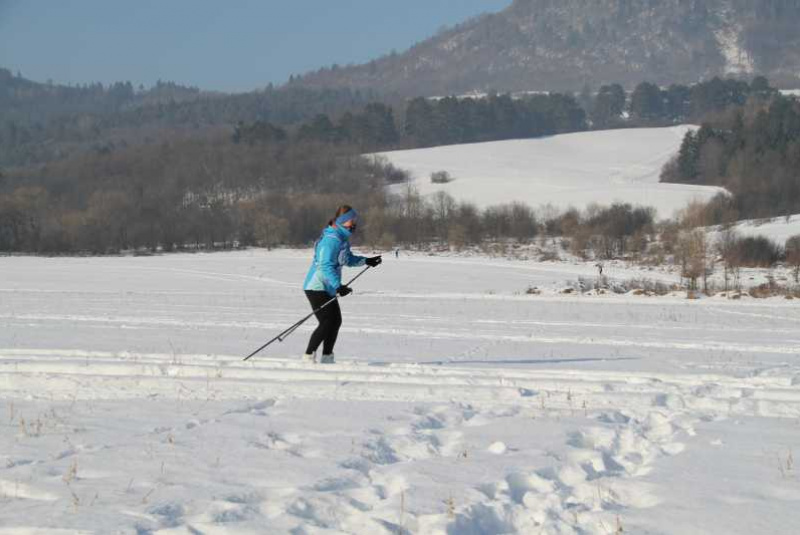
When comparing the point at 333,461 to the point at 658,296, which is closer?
the point at 333,461

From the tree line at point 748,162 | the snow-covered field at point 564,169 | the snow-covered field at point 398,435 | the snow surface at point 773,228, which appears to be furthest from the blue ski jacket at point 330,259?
the snow-covered field at point 564,169

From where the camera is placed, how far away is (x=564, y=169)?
13362 cm

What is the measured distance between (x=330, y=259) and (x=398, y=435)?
428 cm

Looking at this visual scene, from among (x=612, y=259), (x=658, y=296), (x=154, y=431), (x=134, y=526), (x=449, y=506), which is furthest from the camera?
(x=612, y=259)

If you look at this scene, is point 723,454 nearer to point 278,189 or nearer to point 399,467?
point 399,467

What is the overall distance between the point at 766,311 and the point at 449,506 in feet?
70.7

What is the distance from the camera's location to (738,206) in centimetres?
8550

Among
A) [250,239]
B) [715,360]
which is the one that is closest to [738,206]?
[250,239]

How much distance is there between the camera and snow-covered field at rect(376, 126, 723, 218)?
95.8 metres

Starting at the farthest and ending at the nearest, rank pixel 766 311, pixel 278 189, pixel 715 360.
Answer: pixel 278 189, pixel 766 311, pixel 715 360

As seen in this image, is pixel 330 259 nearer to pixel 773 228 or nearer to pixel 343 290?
pixel 343 290

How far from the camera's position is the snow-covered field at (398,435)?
222 inches

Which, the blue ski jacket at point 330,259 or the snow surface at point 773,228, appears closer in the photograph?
the blue ski jacket at point 330,259

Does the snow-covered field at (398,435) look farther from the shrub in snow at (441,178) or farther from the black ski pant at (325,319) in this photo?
the shrub in snow at (441,178)
